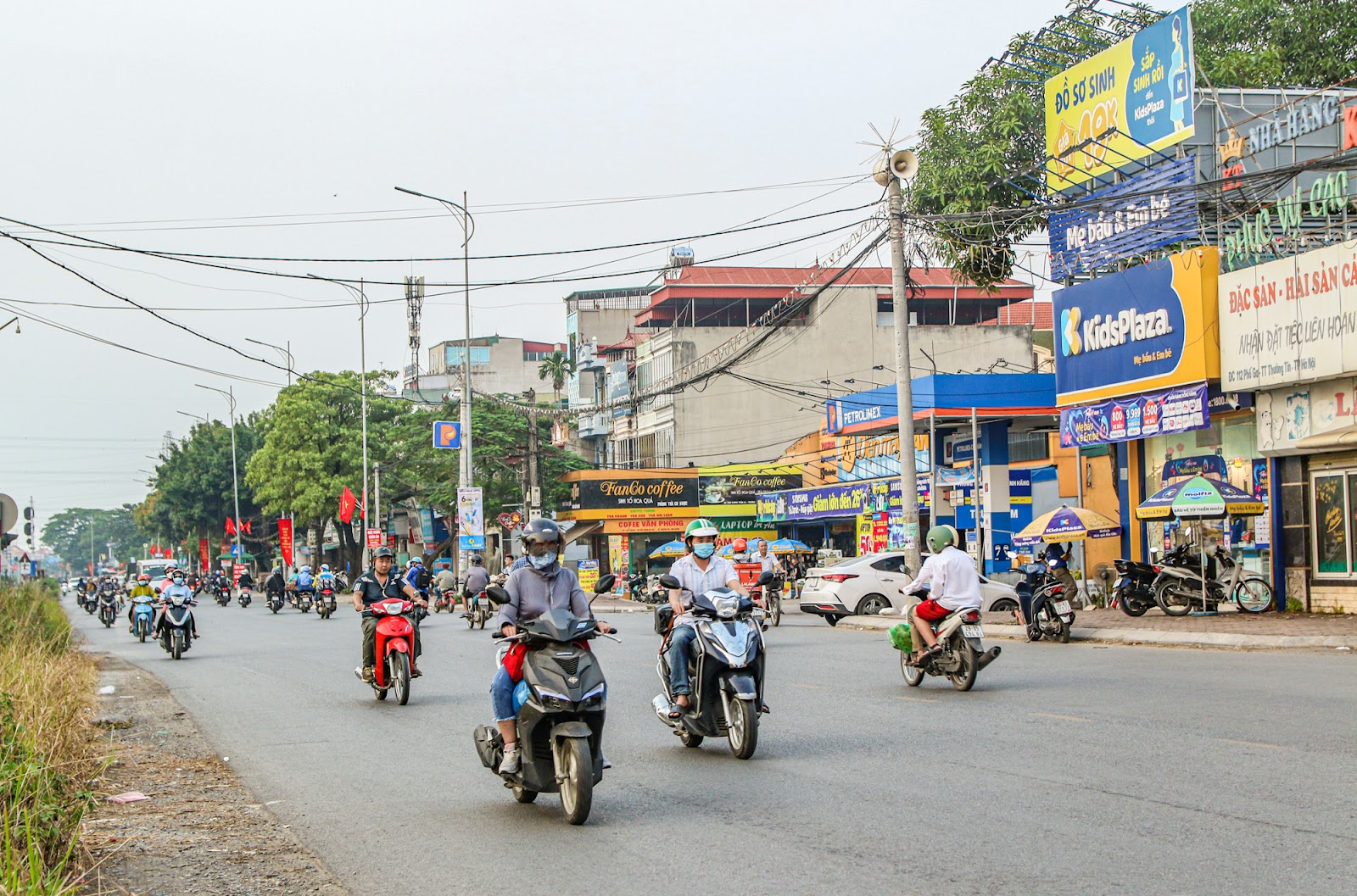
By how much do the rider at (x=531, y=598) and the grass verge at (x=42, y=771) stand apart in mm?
2246

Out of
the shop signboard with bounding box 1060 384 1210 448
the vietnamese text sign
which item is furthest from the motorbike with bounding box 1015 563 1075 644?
the vietnamese text sign

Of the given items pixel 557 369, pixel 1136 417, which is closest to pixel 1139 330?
pixel 1136 417

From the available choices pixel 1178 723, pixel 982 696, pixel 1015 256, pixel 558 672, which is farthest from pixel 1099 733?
pixel 1015 256

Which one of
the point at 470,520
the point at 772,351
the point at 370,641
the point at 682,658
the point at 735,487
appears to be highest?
the point at 772,351

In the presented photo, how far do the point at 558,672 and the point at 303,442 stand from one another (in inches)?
3026

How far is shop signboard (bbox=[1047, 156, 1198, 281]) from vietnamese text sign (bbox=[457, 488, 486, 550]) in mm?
19351

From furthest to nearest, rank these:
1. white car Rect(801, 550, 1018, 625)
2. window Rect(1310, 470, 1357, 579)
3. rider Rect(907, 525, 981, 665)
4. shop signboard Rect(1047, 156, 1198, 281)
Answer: white car Rect(801, 550, 1018, 625)
shop signboard Rect(1047, 156, 1198, 281)
window Rect(1310, 470, 1357, 579)
rider Rect(907, 525, 981, 665)

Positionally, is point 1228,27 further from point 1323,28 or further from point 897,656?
point 897,656

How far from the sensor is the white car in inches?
1192

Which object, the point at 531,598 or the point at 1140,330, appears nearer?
the point at 531,598

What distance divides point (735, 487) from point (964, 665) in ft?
158

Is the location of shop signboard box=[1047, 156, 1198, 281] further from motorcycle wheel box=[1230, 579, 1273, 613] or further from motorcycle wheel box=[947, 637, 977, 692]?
motorcycle wheel box=[947, 637, 977, 692]

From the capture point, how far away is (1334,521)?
2367 centimetres

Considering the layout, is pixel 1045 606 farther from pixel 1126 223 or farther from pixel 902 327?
pixel 1126 223
